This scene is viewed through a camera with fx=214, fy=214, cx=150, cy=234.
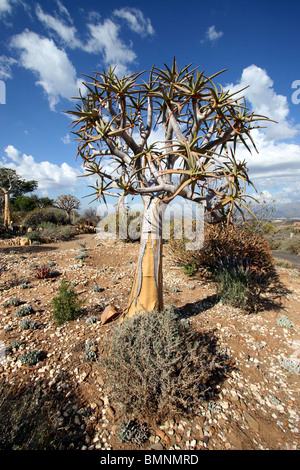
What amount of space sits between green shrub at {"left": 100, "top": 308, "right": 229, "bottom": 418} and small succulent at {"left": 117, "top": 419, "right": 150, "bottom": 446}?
0.39ft

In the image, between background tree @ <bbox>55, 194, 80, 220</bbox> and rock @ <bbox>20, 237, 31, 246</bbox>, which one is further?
background tree @ <bbox>55, 194, 80, 220</bbox>

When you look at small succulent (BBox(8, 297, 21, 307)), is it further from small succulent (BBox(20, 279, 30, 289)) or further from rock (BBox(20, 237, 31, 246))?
rock (BBox(20, 237, 31, 246))

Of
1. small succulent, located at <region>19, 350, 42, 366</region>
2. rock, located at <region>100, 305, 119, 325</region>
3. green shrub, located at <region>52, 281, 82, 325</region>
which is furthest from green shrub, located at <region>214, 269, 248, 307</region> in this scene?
small succulent, located at <region>19, 350, 42, 366</region>

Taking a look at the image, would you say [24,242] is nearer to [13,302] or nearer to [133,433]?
[13,302]

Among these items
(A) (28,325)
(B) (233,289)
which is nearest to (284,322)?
(B) (233,289)

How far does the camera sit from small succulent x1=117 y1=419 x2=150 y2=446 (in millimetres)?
2076

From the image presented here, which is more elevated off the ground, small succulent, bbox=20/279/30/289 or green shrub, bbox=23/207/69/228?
green shrub, bbox=23/207/69/228

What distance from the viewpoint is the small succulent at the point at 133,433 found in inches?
81.7

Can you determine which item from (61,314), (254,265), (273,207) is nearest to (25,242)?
(61,314)

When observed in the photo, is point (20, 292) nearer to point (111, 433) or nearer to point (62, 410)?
point (62, 410)

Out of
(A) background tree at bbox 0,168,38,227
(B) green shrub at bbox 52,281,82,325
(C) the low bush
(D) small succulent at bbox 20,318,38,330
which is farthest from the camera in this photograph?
(A) background tree at bbox 0,168,38,227

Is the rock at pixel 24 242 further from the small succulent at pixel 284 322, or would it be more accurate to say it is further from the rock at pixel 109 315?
the small succulent at pixel 284 322

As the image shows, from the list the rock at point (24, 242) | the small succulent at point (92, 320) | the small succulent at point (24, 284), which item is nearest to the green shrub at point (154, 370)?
the small succulent at point (92, 320)

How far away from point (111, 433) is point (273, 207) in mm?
8385
